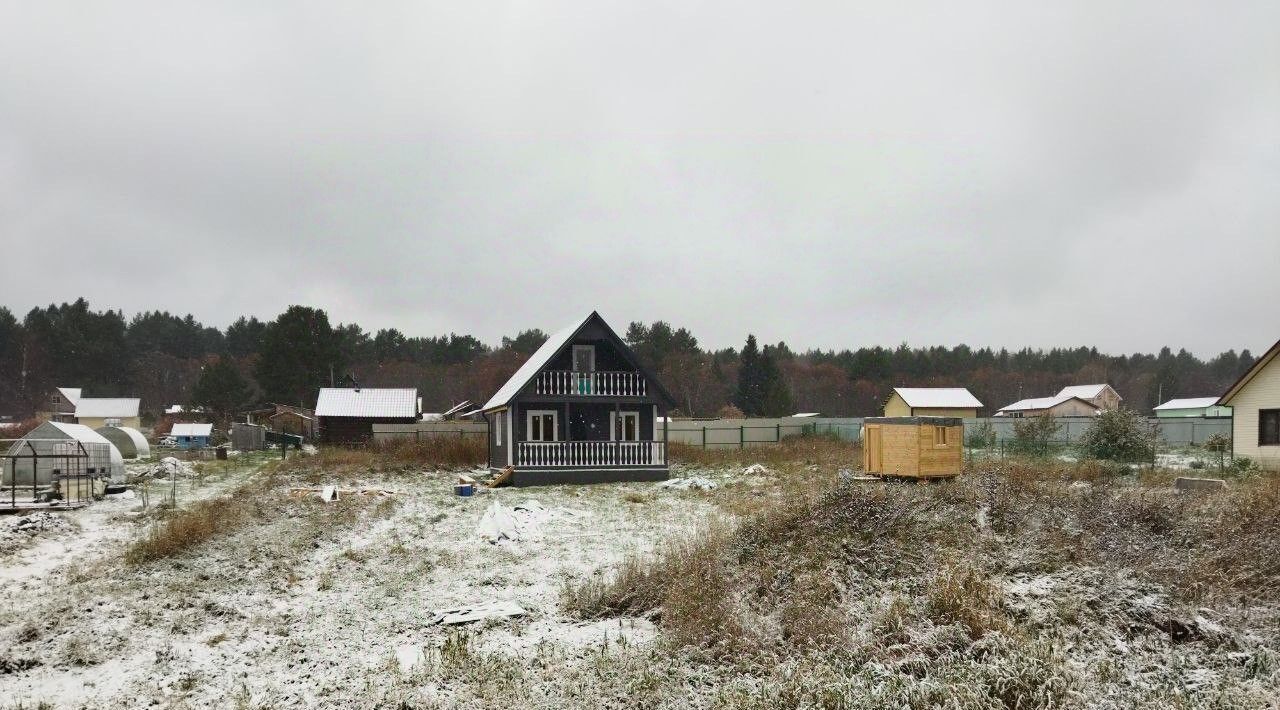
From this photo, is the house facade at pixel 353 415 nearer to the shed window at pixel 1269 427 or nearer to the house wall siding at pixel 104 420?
the house wall siding at pixel 104 420

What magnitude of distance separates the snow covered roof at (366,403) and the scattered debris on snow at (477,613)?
40.2 m

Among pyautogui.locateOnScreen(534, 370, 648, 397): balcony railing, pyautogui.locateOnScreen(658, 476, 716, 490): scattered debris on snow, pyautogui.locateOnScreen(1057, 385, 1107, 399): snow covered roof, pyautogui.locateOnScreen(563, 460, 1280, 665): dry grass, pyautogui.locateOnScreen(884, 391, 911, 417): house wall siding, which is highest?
pyautogui.locateOnScreen(534, 370, 648, 397): balcony railing

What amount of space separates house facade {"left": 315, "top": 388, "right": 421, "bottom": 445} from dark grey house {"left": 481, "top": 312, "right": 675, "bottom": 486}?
21761 mm

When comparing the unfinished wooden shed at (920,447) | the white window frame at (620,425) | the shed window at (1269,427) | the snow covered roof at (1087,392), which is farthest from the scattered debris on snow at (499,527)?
the snow covered roof at (1087,392)

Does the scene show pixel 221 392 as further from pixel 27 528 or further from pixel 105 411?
pixel 27 528

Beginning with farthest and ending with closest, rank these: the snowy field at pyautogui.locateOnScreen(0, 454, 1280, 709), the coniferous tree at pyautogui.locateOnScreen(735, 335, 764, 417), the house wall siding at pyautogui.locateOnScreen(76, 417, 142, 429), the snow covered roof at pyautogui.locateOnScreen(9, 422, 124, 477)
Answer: the coniferous tree at pyautogui.locateOnScreen(735, 335, 764, 417) < the house wall siding at pyautogui.locateOnScreen(76, 417, 142, 429) < the snow covered roof at pyautogui.locateOnScreen(9, 422, 124, 477) < the snowy field at pyautogui.locateOnScreen(0, 454, 1280, 709)

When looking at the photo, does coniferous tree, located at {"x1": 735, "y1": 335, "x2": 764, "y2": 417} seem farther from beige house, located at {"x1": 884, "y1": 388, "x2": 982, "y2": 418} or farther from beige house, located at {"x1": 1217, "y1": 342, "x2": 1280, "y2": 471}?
beige house, located at {"x1": 1217, "y1": 342, "x2": 1280, "y2": 471}

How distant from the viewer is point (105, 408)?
7525 centimetres

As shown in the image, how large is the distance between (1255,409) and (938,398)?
112ft

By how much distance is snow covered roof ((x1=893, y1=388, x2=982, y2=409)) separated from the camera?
61062 mm

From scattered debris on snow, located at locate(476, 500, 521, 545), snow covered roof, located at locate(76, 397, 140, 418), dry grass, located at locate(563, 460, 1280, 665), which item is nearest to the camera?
dry grass, located at locate(563, 460, 1280, 665)

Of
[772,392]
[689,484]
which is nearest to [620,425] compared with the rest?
[689,484]

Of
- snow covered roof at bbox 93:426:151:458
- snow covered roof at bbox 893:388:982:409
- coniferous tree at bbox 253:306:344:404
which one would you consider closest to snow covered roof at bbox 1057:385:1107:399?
snow covered roof at bbox 893:388:982:409

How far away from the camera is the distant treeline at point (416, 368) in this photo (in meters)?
75.8
